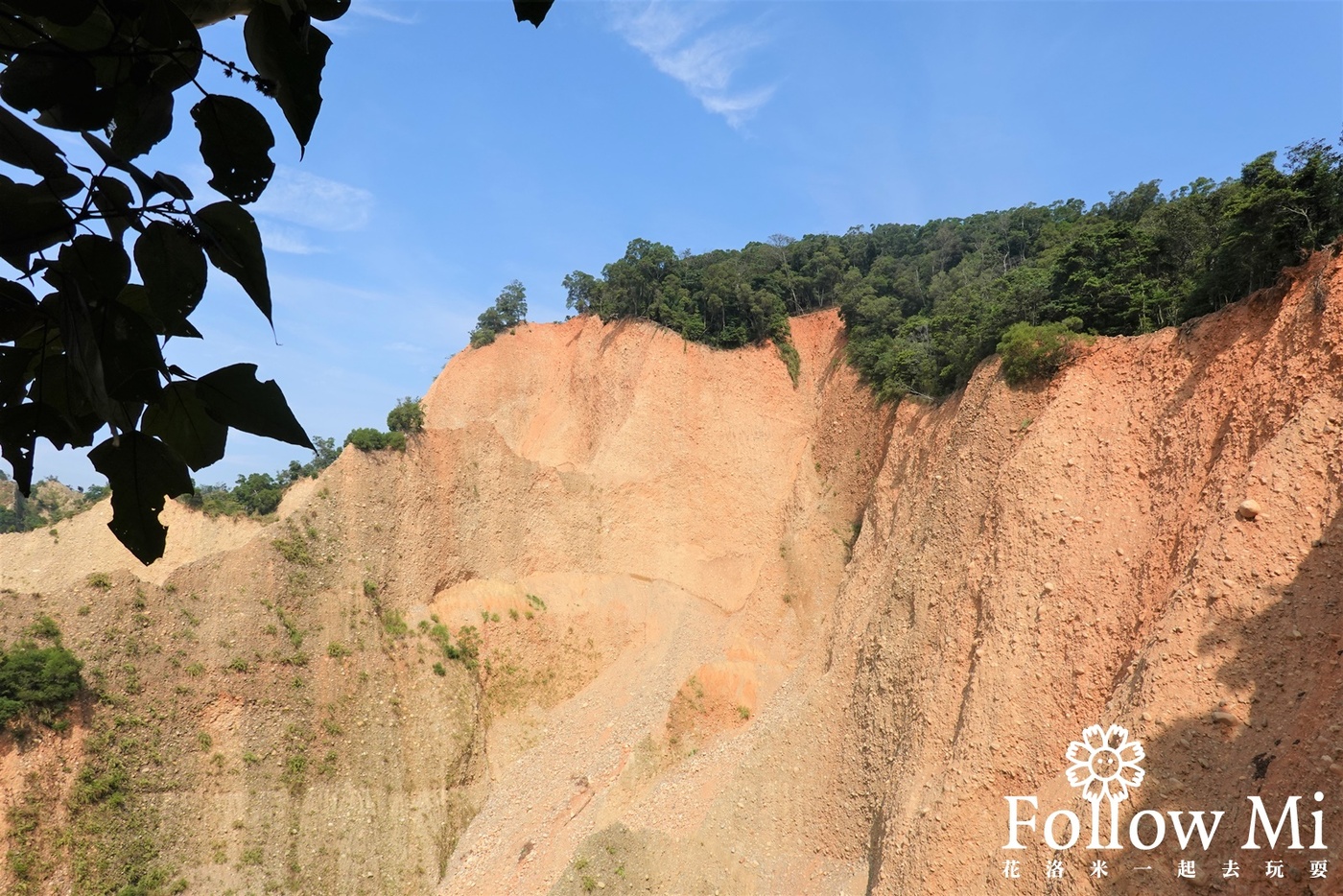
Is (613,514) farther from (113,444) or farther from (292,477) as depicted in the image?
(113,444)

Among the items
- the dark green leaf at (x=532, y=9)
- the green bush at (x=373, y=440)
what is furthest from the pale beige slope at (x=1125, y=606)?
the green bush at (x=373, y=440)

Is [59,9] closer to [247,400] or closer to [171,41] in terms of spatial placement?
[171,41]

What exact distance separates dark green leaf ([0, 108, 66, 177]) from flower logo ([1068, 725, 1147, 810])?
10.9 metres

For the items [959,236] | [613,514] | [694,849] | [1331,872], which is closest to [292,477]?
[613,514]

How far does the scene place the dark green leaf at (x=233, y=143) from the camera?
4.47ft

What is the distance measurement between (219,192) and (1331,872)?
30.9ft

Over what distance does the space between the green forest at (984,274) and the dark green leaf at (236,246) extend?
13.2 m

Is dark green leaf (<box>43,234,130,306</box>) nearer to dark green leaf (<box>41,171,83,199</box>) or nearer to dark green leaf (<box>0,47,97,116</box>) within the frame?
dark green leaf (<box>41,171,83,199</box>)

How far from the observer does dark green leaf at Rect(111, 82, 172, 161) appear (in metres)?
1.35

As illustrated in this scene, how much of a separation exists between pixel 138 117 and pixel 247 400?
0.52 metres

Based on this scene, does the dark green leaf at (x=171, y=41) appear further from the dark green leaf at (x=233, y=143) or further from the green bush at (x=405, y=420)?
the green bush at (x=405, y=420)

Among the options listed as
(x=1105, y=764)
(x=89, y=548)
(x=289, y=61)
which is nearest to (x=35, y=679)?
(x=89, y=548)

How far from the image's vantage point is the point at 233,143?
139cm

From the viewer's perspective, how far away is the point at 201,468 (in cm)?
150
